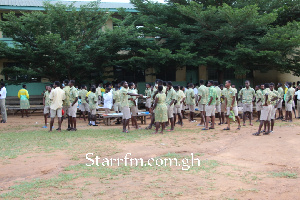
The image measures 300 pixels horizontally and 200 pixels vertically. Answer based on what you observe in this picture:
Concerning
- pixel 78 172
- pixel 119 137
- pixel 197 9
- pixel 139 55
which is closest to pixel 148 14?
pixel 139 55

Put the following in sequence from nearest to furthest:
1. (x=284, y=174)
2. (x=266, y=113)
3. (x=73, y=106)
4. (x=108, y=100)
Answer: (x=284, y=174), (x=266, y=113), (x=73, y=106), (x=108, y=100)

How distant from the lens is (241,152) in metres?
8.60

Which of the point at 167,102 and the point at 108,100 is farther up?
the point at 108,100

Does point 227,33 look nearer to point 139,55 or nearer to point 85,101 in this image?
point 139,55

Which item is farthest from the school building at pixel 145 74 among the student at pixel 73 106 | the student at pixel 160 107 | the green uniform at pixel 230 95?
the student at pixel 160 107

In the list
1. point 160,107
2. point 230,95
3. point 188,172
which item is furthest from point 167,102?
point 188,172

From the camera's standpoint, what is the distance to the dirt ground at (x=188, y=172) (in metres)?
5.51

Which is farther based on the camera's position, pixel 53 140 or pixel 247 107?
pixel 247 107

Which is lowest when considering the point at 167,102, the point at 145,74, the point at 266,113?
the point at 266,113

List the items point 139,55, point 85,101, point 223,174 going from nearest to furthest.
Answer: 1. point 223,174
2. point 85,101
3. point 139,55

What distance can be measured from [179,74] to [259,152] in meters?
15.8

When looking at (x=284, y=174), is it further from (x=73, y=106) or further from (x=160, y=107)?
(x=73, y=106)

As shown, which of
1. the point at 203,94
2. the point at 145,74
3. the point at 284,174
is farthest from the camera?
the point at 145,74

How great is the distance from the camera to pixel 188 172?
22.0 ft
